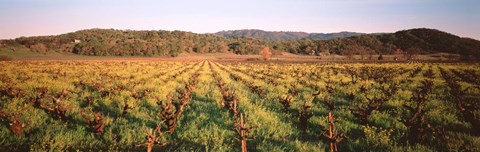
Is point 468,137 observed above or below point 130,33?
below

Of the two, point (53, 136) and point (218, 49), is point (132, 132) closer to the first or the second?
point (53, 136)

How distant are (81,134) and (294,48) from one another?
6888 inches

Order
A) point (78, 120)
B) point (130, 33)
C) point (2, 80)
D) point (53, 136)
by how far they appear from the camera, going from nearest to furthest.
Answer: point (53, 136), point (78, 120), point (2, 80), point (130, 33)

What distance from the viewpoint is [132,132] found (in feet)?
21.4

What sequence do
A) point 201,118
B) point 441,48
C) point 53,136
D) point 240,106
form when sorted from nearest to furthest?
1. point 53,136
2. point 201,118
3. point 240,106
4. point 441,48

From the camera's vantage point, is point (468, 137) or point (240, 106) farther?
point (240, 106)

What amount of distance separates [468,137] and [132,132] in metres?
8.10

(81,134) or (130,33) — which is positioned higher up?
(130,33)

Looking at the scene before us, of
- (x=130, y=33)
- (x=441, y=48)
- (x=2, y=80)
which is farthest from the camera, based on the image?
(x=130, y=33)

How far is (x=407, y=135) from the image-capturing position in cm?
634

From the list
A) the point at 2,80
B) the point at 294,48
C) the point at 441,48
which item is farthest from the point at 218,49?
the point at 2,80

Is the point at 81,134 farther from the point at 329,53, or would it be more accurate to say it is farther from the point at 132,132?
the point at 329,53

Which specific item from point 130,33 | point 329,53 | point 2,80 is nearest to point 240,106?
point 2,80

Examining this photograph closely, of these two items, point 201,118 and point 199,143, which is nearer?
point 199,143
